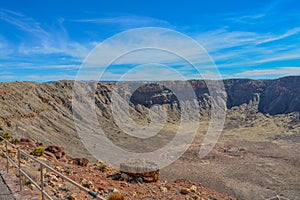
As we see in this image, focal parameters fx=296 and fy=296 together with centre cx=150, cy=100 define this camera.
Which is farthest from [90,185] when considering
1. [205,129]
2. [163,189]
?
[205,129]

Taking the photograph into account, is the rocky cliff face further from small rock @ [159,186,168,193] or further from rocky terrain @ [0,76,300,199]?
small rock @ [159,186,168,193]

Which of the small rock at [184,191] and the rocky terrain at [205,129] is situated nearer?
the small rock at [184,191]

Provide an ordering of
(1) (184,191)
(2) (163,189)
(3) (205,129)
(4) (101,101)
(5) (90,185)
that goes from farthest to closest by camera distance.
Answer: (3) (205,129), (4) (101,101), (1) (184,191), (2) (163,189), (5) (90,185)

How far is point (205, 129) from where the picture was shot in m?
81.5

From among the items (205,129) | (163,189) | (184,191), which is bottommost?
(205,129)

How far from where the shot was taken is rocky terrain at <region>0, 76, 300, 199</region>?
3316 centimetres

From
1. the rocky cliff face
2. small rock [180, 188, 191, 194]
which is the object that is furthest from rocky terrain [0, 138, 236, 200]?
the rocky cliff face

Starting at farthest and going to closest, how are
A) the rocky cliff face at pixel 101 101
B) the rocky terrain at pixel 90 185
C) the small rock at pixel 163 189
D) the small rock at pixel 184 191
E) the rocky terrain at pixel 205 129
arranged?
the rocky cliff face at pixel 101 101
the rocky terrain at pixel 205 129
the small rock at pixel 184 191
the small rock at pixel 163 189
the rocky terrain at pixel 90 185

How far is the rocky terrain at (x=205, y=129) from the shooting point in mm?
33156

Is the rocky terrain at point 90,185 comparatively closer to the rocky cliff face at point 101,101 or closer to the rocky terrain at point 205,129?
the rocky terrain at point 205,129

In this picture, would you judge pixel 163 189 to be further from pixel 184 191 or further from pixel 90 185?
pixel 90 185

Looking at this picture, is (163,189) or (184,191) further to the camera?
(184,191)

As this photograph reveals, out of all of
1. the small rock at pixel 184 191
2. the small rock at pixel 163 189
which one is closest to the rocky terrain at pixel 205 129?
the small rock at pixel 184 191

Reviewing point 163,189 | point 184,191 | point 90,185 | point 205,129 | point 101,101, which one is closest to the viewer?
point 90,185
